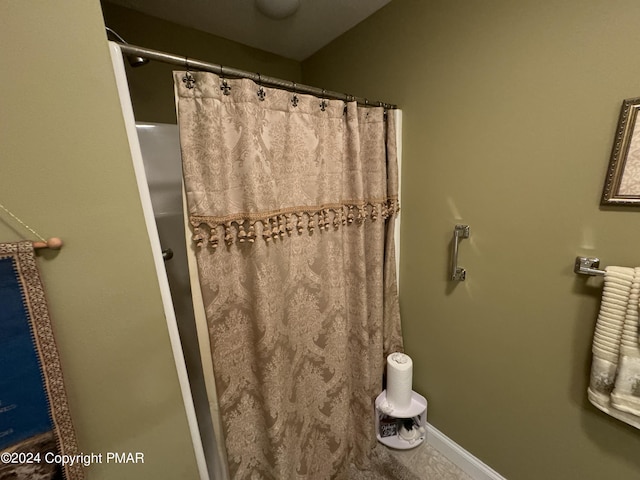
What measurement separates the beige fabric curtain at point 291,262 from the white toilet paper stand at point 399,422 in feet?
0.35

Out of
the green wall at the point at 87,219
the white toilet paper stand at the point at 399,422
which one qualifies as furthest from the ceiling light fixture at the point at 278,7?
the white toilet paper stand at the point at 399,422

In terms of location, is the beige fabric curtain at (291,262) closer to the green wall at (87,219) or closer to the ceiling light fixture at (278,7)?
the green wall at (87,219)

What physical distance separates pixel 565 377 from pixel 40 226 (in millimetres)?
1674

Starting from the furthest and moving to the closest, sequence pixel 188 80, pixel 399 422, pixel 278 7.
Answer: pixel 399 422, pixel 278 7, pixel 188 80

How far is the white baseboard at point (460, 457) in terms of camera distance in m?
1.18

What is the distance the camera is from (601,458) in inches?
34.0

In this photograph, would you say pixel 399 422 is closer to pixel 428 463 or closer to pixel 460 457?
pixel 428 463

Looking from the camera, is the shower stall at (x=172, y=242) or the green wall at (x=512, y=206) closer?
the shower stall at (x=172, y=242)

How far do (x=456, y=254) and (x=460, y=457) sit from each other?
1.10 meters

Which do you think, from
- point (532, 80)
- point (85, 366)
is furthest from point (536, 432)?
point (85, 366)

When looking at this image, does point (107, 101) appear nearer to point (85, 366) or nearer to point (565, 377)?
point (85, 366)

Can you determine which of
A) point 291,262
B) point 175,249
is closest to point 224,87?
point 291,262

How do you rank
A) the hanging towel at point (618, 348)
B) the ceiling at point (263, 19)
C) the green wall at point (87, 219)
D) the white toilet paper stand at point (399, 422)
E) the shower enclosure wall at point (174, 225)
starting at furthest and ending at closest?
the white toilet paper stand at point (399, 422), the ceiling at point (263, 19), the shower enclosure wall at point (174, 225), the hanging towel at point (618, 348), the green wall at point (87, 219)

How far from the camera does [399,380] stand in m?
1.26
